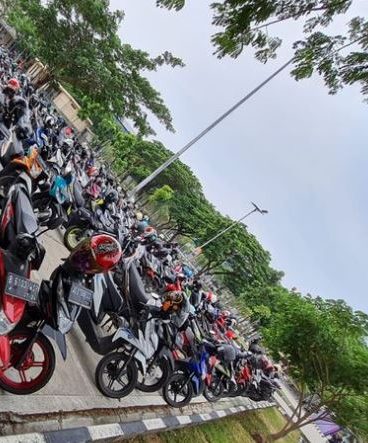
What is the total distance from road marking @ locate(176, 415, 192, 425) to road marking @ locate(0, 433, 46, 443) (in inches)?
114

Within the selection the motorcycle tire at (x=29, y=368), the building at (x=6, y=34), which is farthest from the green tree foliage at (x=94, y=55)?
the motorcycle tire at (x=29, y=368)

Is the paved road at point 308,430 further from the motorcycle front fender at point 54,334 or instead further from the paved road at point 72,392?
the motorcycle front fender at point 54,334

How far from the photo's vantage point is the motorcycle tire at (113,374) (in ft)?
14.9

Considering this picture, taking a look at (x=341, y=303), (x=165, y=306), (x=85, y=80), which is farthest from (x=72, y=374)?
(x=85, y=80)

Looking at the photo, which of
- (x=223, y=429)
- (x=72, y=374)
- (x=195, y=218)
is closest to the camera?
(x=72, y=374)

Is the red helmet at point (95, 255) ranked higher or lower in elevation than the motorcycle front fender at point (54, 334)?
higher

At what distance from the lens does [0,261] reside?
3072 mm

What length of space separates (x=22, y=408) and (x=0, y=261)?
1155 mm

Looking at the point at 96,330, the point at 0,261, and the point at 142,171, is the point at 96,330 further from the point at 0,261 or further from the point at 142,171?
the point at 142,171

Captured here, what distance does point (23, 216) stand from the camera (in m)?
3.79

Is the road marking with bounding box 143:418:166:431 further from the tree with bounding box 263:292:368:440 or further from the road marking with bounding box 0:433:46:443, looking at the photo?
the tree with bounding box 263:292:368:440

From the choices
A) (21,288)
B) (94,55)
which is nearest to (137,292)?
(21,288)

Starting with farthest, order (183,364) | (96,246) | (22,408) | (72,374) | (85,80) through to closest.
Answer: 1. (85,80)
2. (183,364)
3. (72,374)
4. (96,246)
5. (22,408)

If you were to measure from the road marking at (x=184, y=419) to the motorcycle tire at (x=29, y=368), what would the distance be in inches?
105
